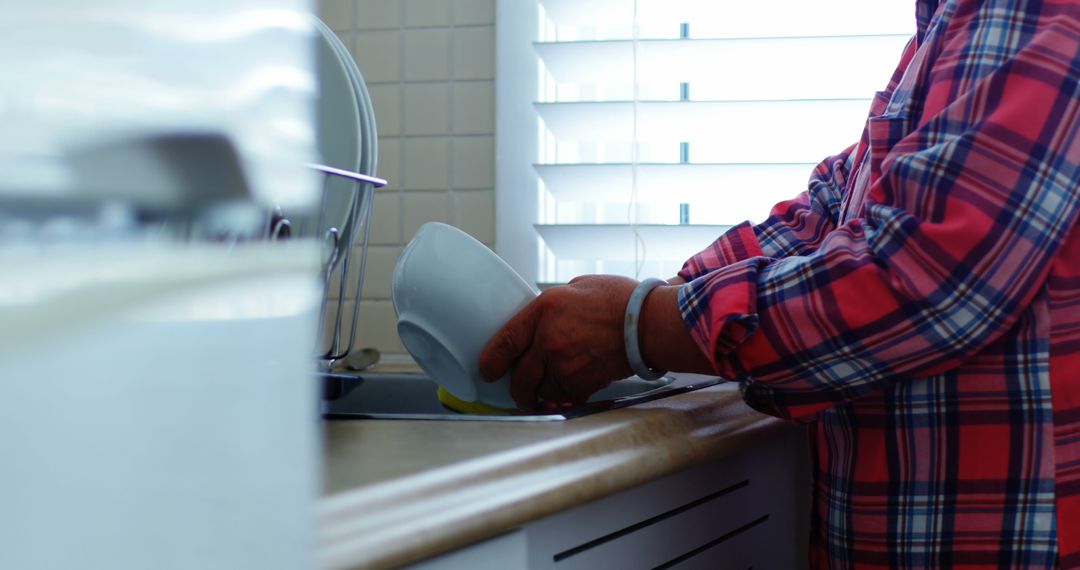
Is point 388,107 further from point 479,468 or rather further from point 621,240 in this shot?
point 479,468

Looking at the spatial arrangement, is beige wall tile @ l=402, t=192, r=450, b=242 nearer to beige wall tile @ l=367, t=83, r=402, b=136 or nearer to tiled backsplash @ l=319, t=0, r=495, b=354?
tiled backsplash @ l=319, t=0, r=495, b=354

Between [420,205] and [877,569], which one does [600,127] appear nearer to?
[420,205]

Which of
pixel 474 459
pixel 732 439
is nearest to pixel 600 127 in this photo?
pixel 732 439

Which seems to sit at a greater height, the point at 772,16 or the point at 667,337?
the point at 772,16

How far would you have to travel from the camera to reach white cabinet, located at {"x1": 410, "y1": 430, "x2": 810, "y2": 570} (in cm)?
60

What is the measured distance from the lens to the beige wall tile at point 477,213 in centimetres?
163

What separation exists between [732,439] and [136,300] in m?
0.65

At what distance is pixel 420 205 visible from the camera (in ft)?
5.45

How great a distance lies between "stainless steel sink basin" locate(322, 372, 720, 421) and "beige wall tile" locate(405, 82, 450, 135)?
0.54 meters

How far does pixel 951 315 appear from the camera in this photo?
666 mm

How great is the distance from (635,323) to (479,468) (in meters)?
0.28

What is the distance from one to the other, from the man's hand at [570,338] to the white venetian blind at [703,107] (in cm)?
75

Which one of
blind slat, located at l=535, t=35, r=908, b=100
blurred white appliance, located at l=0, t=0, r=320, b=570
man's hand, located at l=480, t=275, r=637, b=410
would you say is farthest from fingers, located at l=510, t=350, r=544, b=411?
blind slat, located at l=535, t=35, r=908, b=100

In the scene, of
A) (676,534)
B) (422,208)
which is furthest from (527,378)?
(422,208)
